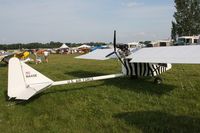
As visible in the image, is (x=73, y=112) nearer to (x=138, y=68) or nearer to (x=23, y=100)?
(x=23, y=100)

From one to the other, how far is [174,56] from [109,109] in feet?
8.57

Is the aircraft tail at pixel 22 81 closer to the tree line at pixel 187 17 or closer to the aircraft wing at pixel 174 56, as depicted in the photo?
the aircraft wing at pixel 174 56

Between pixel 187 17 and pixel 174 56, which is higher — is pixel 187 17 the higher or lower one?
the higher one

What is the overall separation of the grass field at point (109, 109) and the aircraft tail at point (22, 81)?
433mm

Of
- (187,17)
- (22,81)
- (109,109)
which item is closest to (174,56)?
(109,109)

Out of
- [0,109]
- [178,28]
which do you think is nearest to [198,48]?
[0,109]

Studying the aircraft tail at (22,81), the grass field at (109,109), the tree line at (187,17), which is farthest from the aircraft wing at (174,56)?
the tree line at (187,17)

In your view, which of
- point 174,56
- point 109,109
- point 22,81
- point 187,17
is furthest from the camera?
point 187,17

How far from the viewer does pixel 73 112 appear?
7332 millimetres

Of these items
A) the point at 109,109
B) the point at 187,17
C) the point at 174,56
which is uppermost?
the point at 187,17

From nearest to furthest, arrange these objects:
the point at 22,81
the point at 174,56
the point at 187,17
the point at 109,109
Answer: the point at 109,109, the point at 174,56, the point at 22,81, the point at 187,17

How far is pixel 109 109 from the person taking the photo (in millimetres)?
7406

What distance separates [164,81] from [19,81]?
20.1 feet

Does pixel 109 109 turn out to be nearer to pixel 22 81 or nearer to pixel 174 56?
pixel 174 56
